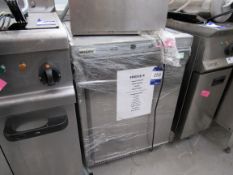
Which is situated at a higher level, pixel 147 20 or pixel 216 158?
pixel 147 20

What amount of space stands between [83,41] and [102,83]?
0.72ft

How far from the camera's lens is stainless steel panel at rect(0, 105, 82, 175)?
659 mm

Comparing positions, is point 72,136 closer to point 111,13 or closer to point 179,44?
point 111,13

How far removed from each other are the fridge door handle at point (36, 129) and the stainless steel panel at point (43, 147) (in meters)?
0.02

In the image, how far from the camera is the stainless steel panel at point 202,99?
3.58ft

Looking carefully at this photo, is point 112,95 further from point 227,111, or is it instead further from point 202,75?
point 227,111

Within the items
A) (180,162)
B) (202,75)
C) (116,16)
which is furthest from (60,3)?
(180,162)

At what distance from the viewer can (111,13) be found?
750 mm

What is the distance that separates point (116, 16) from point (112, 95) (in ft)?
1.29

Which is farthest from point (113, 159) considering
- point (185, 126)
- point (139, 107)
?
point (185, 126)

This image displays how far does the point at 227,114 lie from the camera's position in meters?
1.39

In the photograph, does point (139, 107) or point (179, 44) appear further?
point (139, 107)

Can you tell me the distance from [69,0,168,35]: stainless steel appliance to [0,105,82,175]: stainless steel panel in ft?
1.24

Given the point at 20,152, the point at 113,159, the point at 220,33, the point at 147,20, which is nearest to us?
the point at 20,152
